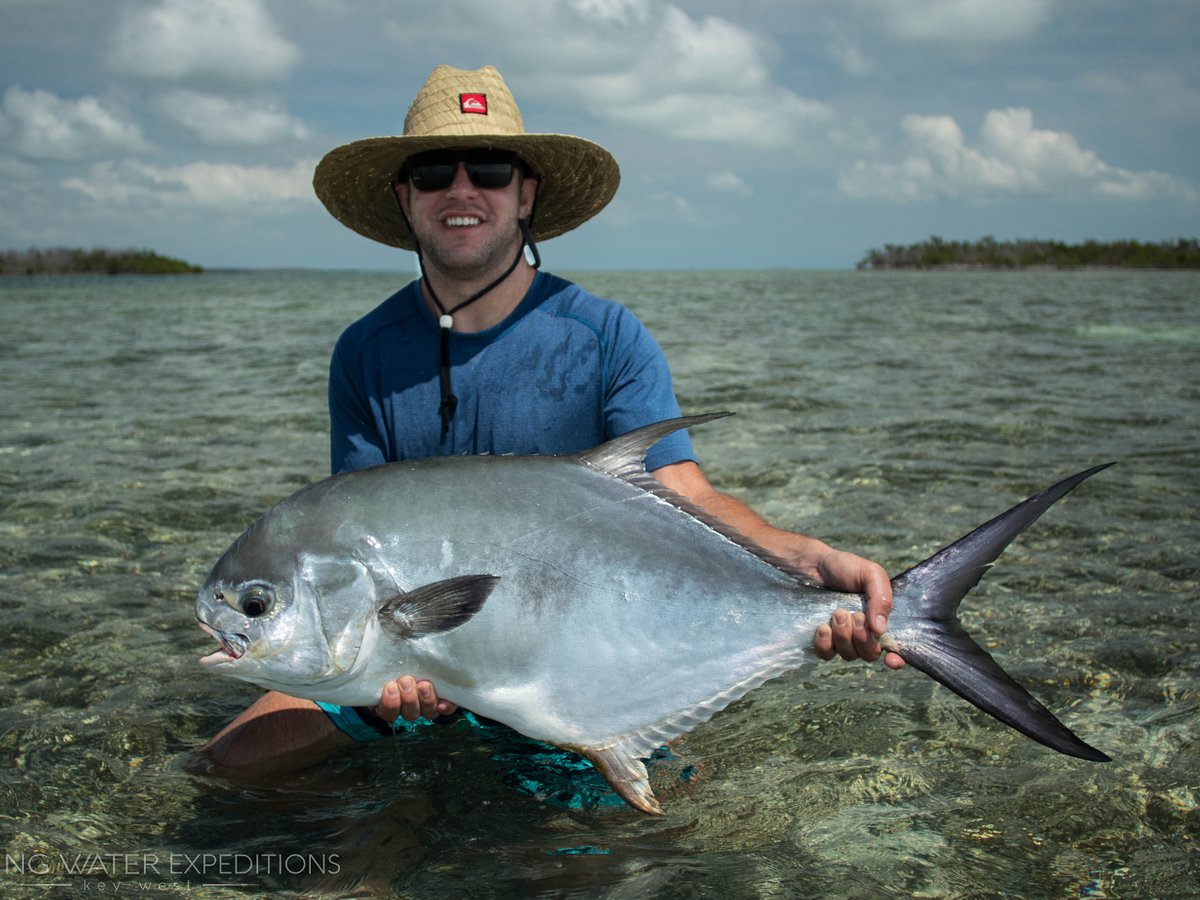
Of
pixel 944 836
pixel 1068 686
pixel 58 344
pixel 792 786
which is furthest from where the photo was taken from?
pixel 58 344

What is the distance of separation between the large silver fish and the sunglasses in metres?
1.25

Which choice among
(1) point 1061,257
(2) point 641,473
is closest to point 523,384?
(2) point 641,473

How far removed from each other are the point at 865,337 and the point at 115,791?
1533cm

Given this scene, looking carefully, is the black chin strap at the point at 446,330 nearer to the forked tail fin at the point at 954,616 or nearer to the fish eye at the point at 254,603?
the fish eye at the point at 254,603

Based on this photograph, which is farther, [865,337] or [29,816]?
[865,337]

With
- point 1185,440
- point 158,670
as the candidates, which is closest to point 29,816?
point 158,670

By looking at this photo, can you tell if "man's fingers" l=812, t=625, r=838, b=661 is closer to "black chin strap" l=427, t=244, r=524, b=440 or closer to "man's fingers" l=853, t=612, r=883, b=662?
"man's fingers" l=853, t=612, r=883, b=662

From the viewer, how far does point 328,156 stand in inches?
131

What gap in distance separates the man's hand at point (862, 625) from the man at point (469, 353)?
0.75 metres

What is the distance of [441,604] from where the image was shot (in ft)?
7.12

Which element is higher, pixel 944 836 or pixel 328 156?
pixel 328 156

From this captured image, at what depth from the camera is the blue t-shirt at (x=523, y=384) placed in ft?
10.4

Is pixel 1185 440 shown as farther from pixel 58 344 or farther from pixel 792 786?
pixel 58 344

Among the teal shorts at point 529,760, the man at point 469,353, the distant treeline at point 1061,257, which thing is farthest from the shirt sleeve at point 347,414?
the distant treeline at point 1061,257
